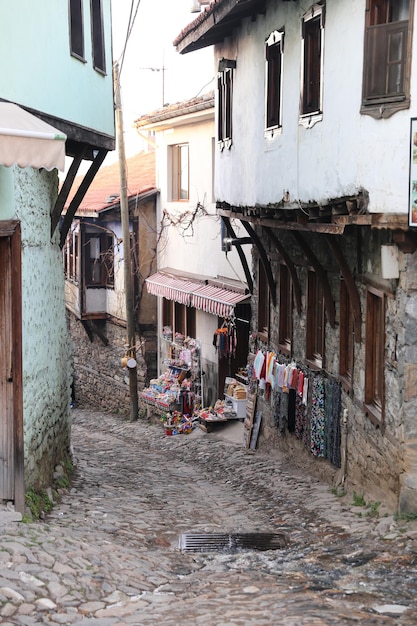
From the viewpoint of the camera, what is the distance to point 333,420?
36.8 ft

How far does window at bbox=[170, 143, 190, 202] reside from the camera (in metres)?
21.3

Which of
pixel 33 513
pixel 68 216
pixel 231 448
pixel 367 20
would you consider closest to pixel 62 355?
pixel 68 216

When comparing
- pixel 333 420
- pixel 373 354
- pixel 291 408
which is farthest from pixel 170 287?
pixel 373 354

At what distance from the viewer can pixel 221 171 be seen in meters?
15.5

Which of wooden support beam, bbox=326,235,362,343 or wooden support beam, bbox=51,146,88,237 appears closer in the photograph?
wooden support beam, bbox=326,235,362,343

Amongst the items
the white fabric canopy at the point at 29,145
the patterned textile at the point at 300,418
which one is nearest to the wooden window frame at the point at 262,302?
the patterned textile at the point at 300,418

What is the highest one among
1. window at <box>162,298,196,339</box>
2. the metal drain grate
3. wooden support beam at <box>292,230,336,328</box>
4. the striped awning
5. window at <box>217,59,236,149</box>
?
window at <box>217,59,236,149</box>

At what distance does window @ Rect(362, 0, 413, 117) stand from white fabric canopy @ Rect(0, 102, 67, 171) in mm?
2903

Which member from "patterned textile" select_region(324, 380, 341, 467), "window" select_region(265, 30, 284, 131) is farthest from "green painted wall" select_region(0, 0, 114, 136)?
"patterned textile" select_region(324, 380, 341, 467)

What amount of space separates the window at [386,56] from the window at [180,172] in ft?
42.2

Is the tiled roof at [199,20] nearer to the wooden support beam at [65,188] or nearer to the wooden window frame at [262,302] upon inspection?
the wooden support beam at [65,188]

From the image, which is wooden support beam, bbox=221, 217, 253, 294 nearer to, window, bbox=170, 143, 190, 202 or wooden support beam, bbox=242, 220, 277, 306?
wooden support beam, bbox=242, 220, 277, 306

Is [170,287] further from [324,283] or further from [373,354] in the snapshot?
[373,354]

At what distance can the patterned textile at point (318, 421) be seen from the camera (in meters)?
11.6
